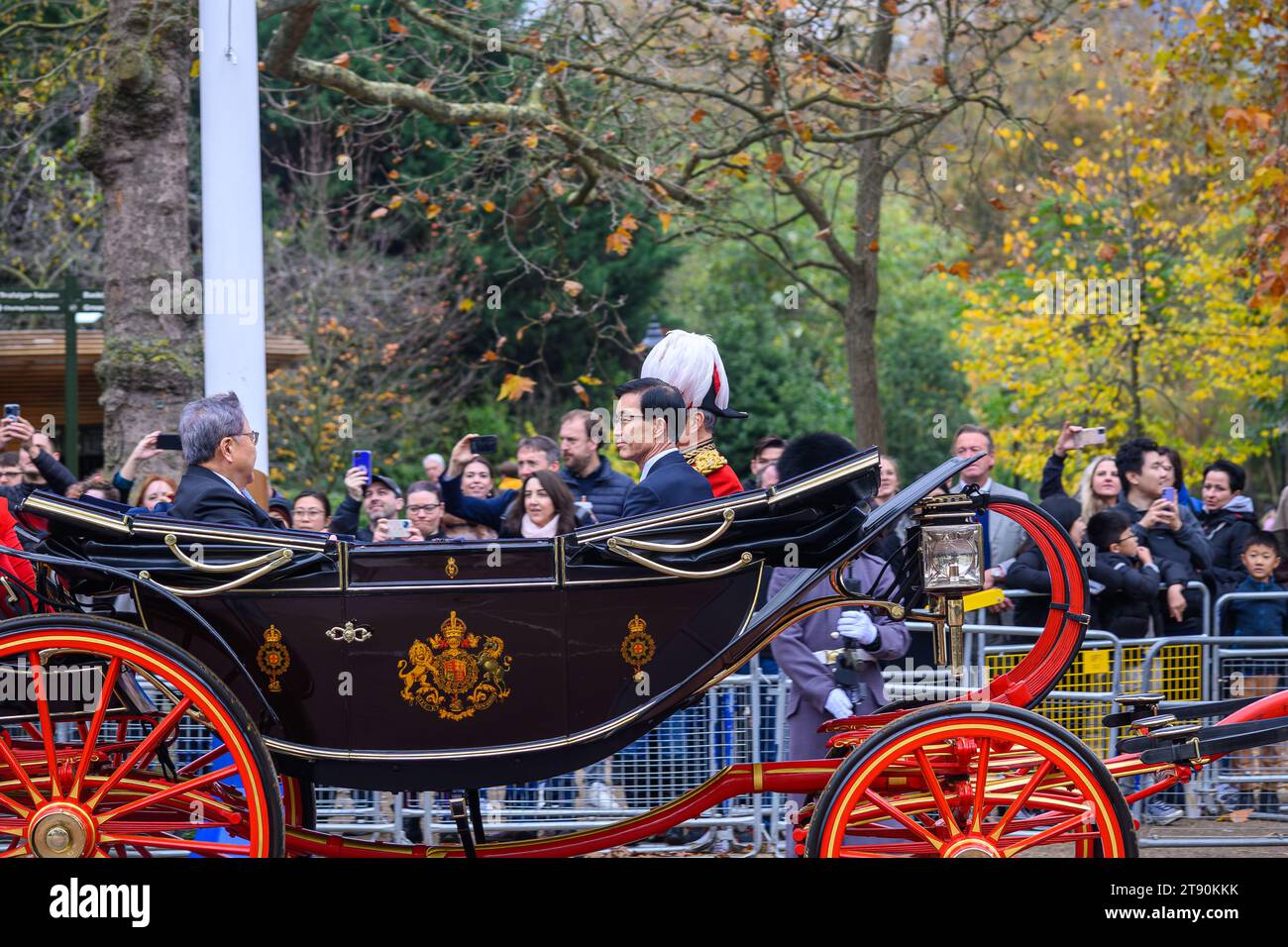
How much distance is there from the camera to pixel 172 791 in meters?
4.07

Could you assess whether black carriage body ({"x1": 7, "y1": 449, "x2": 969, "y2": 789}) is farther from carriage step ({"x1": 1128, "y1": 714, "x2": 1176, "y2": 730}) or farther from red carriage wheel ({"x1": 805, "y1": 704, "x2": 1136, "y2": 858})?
carriage step ({"x1": 1128, "y1": 714, "x2": 1176, "y2": 730})

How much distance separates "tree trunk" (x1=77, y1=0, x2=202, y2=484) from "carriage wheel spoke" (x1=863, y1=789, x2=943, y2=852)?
4.92m

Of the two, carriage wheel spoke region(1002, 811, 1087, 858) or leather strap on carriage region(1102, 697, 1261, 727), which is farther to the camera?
leather strap on carriage region(1102, 697, 1261, 727)

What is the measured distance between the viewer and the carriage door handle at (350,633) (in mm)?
4242

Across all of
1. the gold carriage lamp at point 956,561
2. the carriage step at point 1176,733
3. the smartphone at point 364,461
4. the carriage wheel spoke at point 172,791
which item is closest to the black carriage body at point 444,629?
the gold carriage lamp at point 956,561

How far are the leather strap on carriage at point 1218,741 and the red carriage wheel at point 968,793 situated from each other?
1.05ft

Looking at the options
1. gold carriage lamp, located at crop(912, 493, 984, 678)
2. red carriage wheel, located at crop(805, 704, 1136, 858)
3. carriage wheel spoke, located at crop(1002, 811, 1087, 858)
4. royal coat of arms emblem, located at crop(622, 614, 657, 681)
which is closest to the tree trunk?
royal coat of arms emblem, located at crop(622, 614, 657, 681)

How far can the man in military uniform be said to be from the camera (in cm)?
492

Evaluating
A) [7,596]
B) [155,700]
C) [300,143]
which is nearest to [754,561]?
[7,596]

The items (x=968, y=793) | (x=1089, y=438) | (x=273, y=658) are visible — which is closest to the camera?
(x=968, y=793)

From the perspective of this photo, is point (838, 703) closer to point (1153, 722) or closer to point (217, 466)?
point (1153, 722)

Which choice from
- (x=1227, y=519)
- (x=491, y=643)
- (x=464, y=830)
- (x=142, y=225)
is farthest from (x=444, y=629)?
(x=1227, y=519)

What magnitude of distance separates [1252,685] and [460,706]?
4.20m

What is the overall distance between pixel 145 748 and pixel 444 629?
0.89 metres
